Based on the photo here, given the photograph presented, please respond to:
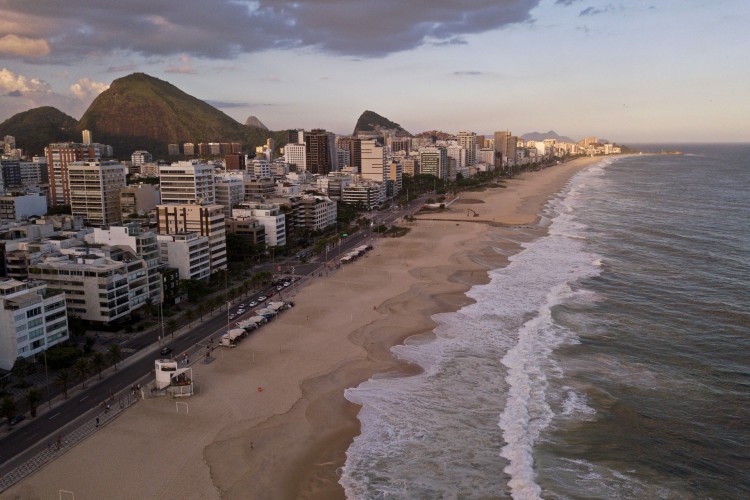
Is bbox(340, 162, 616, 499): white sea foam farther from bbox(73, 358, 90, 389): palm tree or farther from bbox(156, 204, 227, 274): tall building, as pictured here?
bbox(156, 204, 227, 274): tall building

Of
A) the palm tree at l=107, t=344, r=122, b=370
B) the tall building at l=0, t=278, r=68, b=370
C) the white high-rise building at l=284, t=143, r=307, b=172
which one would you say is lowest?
the palm tree at l=107, t=344, r=122, b=370

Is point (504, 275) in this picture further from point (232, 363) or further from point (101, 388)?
point (101, 388)

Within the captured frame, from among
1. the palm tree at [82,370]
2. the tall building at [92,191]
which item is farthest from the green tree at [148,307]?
the tall building at [92,191]

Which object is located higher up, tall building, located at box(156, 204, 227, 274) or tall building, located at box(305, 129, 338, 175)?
tall building, located at box(305, 129, 338, 175)

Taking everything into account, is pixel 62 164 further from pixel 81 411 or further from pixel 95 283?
pixel 81 411

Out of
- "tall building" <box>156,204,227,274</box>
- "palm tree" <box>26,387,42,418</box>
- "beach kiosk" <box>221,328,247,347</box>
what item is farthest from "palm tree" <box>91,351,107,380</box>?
"tall building" <box>156,204,227,274</box>

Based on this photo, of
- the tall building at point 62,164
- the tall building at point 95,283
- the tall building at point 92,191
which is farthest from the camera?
the tall building at point 62,164

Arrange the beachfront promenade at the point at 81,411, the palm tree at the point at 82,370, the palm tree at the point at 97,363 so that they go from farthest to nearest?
the palm tree at the point at 97,363, the palm tree at the point at 82,370, the beachfront promenade at the point at 81,411

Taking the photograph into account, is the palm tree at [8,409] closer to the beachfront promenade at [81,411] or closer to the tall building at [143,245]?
the beachfront promenade at [81,411]

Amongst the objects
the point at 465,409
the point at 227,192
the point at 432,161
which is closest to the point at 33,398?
the point at 465,409
